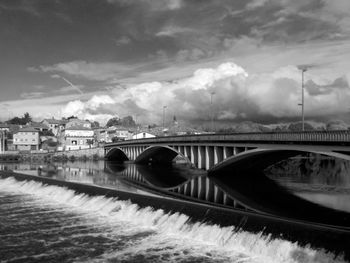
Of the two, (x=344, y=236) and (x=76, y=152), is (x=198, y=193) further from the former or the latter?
(x=76, y=152)

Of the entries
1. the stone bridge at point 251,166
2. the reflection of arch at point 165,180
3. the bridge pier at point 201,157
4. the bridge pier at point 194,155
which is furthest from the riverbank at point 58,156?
the bridge pier at point 201,157

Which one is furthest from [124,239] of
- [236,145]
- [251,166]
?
[251,166]

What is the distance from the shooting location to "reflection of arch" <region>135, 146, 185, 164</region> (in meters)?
89.4

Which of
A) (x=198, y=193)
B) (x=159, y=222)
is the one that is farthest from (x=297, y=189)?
(x=159, y=222)

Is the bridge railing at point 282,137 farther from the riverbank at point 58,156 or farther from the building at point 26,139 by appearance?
the building at point 26,139

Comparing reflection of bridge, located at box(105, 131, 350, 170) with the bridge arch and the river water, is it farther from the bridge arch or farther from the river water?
the river water

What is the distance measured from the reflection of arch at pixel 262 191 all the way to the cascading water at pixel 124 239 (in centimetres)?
915

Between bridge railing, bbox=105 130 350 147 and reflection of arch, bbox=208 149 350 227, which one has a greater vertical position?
bridge railing, bbox=105 130 350 147

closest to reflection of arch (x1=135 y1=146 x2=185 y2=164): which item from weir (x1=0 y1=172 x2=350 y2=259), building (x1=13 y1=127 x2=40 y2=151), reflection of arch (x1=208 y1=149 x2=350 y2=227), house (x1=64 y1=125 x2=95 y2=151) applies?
reflection of arch (x1=208 y1=149 x2=350 y2=227)

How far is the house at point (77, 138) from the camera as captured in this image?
160250 mm

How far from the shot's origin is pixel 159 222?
1011 inches

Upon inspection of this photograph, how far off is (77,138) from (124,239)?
14475cm

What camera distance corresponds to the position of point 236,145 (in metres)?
53.0

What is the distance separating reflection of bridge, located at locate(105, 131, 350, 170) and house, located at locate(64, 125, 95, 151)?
232 feet
